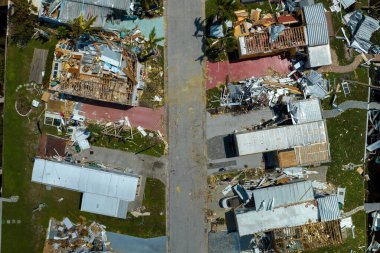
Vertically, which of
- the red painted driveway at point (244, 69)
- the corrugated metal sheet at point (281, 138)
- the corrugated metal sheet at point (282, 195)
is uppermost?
the red painted driveway at point (244, 69)

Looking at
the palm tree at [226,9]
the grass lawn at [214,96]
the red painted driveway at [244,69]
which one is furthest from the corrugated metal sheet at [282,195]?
the palm tree at [226,9]

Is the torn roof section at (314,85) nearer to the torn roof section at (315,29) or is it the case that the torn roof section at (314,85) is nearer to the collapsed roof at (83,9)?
the torn roof section at (315,29)

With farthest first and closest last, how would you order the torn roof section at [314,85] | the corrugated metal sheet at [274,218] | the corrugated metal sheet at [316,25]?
the torn roof section at [314,85] → the corrugated metal sheet at [274,218] → the corrugated metal sheet at [316,25]

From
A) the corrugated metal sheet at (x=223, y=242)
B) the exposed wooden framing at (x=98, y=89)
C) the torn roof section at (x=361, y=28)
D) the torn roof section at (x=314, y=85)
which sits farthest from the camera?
the corrugated metal sheet at (x=223, y=242)

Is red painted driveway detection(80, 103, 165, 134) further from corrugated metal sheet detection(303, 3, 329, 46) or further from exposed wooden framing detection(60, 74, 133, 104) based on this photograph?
corrugated metal sheet detection(303, 3, 329, 46)

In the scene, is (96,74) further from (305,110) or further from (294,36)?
(305,110)

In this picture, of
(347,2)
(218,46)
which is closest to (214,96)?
(218,46)
